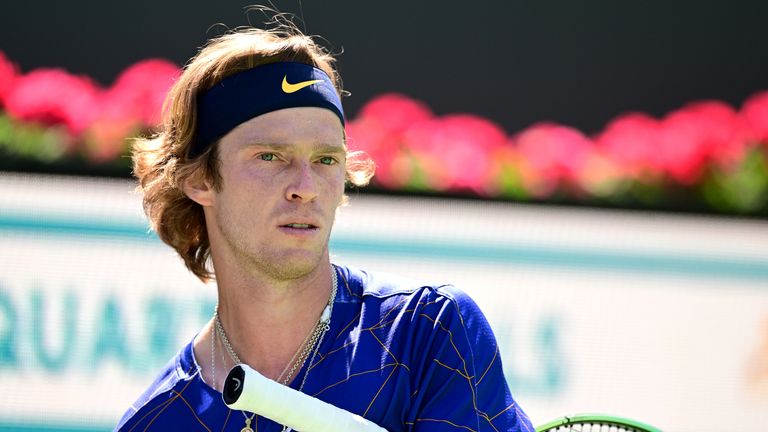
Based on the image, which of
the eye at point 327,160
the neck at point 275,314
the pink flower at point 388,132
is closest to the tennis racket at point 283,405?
the neck at point 275,314

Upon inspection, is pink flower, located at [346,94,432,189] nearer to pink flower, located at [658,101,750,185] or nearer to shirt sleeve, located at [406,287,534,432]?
pink flower, located at [658,101,750,185]

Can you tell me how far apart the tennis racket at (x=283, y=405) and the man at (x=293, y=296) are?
0.21 m

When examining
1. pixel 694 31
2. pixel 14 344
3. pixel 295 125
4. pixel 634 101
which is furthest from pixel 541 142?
pixel 295 125

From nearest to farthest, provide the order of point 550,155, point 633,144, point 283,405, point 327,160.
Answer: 1. point 283,405
2. point 327,160
3. point 550,155
4. point 633,144

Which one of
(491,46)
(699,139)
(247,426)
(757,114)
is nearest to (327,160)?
(247,426)

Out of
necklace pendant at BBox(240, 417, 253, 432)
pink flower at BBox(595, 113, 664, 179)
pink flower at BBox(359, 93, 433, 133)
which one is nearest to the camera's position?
necklace pendant at BBox(240, 417, 253, 432)

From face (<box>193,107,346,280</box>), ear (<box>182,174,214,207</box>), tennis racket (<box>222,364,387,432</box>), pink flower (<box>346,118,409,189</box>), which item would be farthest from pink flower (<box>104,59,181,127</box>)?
tennis racket (<box>222,364,387,432</box>)

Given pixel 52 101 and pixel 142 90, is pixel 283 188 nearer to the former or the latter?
pixel 142 90

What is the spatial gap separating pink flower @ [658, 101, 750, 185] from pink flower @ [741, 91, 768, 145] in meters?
0.04

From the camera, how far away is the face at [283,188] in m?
2.55

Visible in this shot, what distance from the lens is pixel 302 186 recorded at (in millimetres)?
2543

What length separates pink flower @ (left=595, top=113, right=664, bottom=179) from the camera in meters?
5.67

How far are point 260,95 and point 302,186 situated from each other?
0.92 ft

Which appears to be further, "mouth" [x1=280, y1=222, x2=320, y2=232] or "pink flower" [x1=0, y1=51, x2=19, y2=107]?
Answer: "pink flower" [x1=0, y1=51, x2=19, y2=107]
